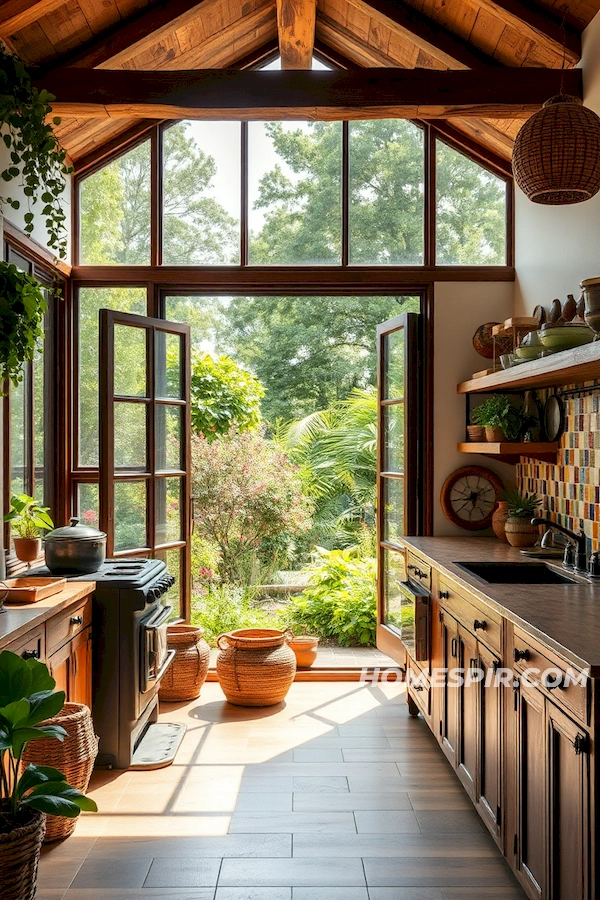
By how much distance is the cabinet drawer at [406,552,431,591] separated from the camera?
162 inches

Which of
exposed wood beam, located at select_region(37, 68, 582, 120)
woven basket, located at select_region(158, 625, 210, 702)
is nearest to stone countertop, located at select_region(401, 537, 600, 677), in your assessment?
woven basket, located at select_region(158, 625, 210, 702)

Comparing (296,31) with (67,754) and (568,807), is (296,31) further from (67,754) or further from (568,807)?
(568,807)

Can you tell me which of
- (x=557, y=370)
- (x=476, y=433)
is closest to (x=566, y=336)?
(x=557, y=370)

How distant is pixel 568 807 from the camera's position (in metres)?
2.07

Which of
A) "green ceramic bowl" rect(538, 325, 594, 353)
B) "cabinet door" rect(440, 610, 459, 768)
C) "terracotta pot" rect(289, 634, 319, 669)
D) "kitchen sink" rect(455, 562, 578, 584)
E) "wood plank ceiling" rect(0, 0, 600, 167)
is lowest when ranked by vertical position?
"terracotta pot" rect(289, 634, 319, 669)

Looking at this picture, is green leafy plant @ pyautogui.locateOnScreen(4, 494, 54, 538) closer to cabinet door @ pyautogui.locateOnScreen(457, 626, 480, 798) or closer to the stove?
the stove

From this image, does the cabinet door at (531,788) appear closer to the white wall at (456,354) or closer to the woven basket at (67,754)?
the woven basket at (67,754)

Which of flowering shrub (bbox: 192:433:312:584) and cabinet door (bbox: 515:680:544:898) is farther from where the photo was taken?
flowering shrub (bbox: 192:433:312:584)

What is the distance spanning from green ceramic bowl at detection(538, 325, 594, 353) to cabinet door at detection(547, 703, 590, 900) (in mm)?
1597

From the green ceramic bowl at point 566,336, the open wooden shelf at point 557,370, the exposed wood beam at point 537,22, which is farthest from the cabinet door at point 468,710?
the exposed wood beam at point 537,22

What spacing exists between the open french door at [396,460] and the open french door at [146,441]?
127 cm

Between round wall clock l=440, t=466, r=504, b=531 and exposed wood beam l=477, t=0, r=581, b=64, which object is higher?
exposed wood beam l=477, t=0, r=581, b=64

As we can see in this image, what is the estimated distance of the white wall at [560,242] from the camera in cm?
380

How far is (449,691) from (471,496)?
176cm
